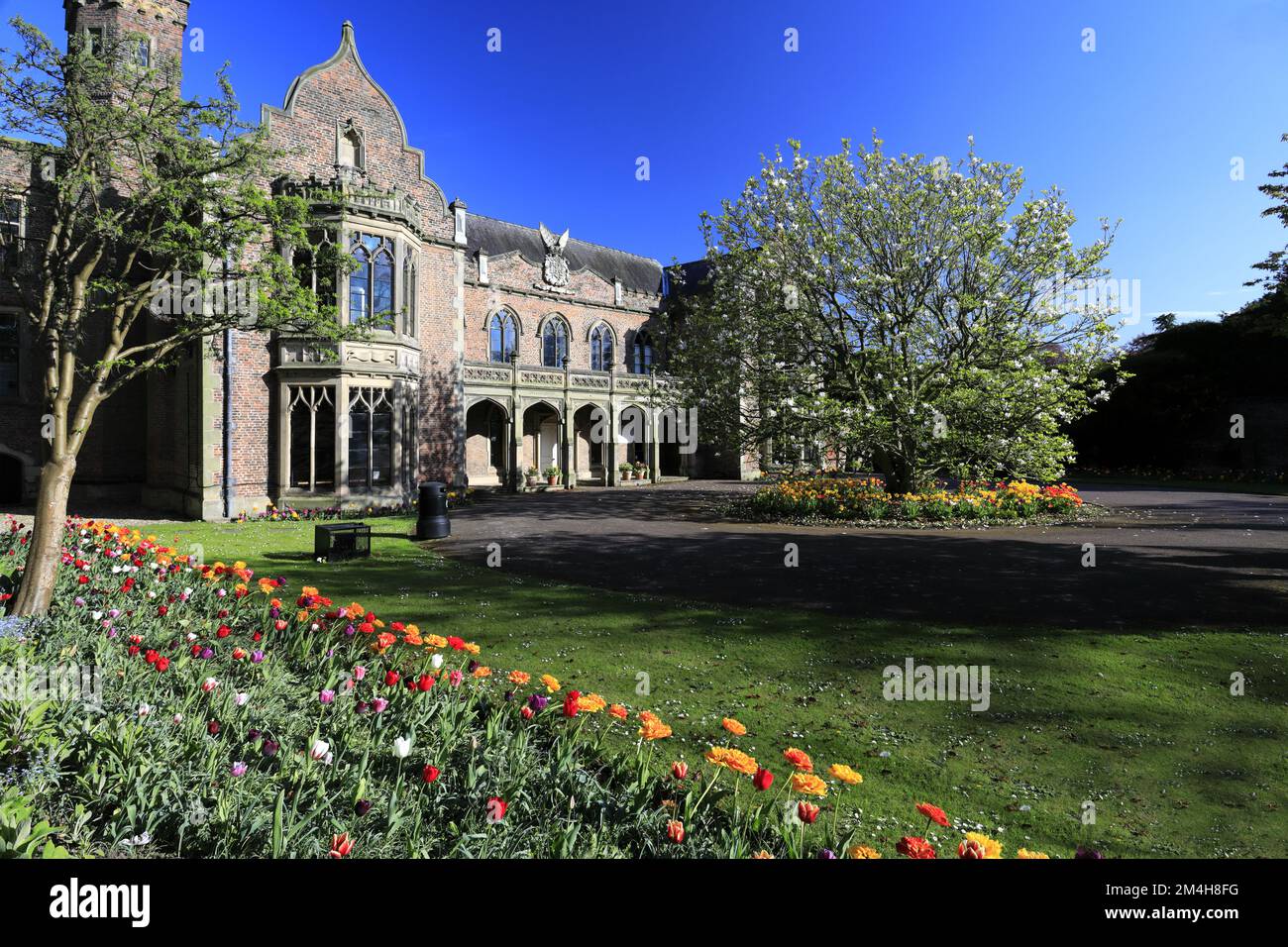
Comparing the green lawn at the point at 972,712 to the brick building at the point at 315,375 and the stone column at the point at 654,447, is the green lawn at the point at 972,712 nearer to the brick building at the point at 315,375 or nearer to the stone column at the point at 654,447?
the brick building at the point at 315,375

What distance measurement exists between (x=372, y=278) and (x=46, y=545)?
609 inches

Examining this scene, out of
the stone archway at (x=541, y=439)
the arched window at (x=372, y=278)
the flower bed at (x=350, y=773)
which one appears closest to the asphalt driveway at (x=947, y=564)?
the flower bed at (x=350, y=773)

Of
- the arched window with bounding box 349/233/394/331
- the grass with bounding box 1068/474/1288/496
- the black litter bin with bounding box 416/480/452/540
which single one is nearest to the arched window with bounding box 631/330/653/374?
the arched window with bounding box 349/233/394/331

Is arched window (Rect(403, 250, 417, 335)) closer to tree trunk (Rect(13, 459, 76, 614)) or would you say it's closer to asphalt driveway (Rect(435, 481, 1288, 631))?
asphalt driveway (Rect(435, 481, 1288, 631))

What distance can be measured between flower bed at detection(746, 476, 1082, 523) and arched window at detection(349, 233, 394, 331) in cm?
1282

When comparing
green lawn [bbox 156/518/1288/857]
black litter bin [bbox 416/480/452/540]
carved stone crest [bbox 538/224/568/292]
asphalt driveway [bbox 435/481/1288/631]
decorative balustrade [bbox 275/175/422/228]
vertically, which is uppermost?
carved stone crest [bbox 538/224/568/292]

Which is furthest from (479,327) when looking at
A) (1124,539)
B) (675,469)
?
(1124,539)

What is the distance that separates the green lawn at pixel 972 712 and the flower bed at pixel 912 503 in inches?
405

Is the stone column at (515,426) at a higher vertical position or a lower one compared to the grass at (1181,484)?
higher

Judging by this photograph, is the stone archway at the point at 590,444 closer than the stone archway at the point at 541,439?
No

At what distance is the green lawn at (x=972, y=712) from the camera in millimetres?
3498

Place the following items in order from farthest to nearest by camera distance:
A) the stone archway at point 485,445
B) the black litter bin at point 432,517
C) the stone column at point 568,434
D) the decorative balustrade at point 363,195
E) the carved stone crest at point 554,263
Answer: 1. the carved stone crest at point 554,263
2. the stone archway at point 485,445
3. the stone column at point 568,434
4. the decorative balustrade at point 363,195
5. the black litter bin at point 432,517

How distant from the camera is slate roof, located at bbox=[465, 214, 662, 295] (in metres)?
32.8
